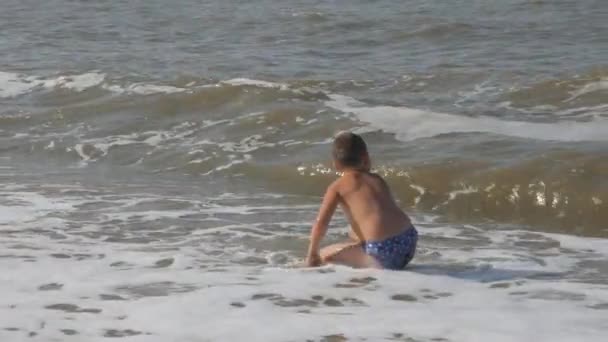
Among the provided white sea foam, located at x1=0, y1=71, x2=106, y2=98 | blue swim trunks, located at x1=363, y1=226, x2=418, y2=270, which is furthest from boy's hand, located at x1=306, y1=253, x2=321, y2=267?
white sea foam, located at x1=0, y1=71, x2=106, y2=98

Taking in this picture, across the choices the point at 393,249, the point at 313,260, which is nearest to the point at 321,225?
the point at 313,260

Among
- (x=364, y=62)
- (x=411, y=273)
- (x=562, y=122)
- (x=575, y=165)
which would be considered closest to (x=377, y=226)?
(x=411, y=273)

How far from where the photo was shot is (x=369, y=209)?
7117 millimetres

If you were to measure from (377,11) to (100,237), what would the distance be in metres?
15.2

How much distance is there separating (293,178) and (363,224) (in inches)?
130

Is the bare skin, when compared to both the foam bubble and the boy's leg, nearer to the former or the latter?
the boy's leg

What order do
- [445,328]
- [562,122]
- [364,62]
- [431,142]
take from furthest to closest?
[364,62], [562,122], [431,142], [445,328]

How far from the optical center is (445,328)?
233 inches

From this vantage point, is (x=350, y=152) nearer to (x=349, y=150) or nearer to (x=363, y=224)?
(x=349, y=150)

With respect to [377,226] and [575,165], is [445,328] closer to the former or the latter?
[377,226]

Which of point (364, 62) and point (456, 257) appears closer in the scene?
point (456, 257)

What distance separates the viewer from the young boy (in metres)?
7.08

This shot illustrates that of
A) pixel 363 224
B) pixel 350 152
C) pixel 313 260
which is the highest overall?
pixel 350 152

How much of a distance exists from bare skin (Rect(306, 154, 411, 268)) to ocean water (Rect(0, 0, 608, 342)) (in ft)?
0.34
